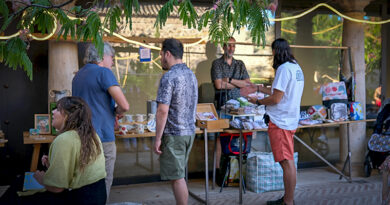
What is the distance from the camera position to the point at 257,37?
2.45 m

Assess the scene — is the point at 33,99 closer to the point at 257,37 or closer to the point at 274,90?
the point at 274,90

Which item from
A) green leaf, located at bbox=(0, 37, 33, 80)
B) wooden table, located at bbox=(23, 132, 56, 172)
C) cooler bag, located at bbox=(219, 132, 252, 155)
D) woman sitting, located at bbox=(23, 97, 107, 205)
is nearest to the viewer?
green leaf, located at bbox=(0, 37, 33, 80)

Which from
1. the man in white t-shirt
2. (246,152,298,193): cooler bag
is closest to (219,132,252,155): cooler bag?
(246,152,298,193): cooler bag

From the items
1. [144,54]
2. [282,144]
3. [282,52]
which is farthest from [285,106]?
[144,54]

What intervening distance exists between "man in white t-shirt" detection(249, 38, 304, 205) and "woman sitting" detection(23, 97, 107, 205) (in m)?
2.34

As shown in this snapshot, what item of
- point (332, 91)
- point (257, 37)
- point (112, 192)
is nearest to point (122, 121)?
point (112, 192)

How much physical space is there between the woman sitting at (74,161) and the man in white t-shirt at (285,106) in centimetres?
234

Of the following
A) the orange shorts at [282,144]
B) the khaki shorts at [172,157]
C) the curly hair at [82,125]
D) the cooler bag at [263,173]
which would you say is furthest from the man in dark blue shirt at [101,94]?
the cooler bag at [263,173]

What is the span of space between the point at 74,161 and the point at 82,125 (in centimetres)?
24

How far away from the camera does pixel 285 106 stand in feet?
15.9

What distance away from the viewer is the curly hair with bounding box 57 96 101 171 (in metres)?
2.89

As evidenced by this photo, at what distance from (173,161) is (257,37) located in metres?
2.03

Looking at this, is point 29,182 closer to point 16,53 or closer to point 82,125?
point 82,125

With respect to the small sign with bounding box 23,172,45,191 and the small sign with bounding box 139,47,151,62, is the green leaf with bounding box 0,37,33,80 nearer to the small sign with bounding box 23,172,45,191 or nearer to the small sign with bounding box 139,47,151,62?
the small sign with bounding box 23,172,45,191
